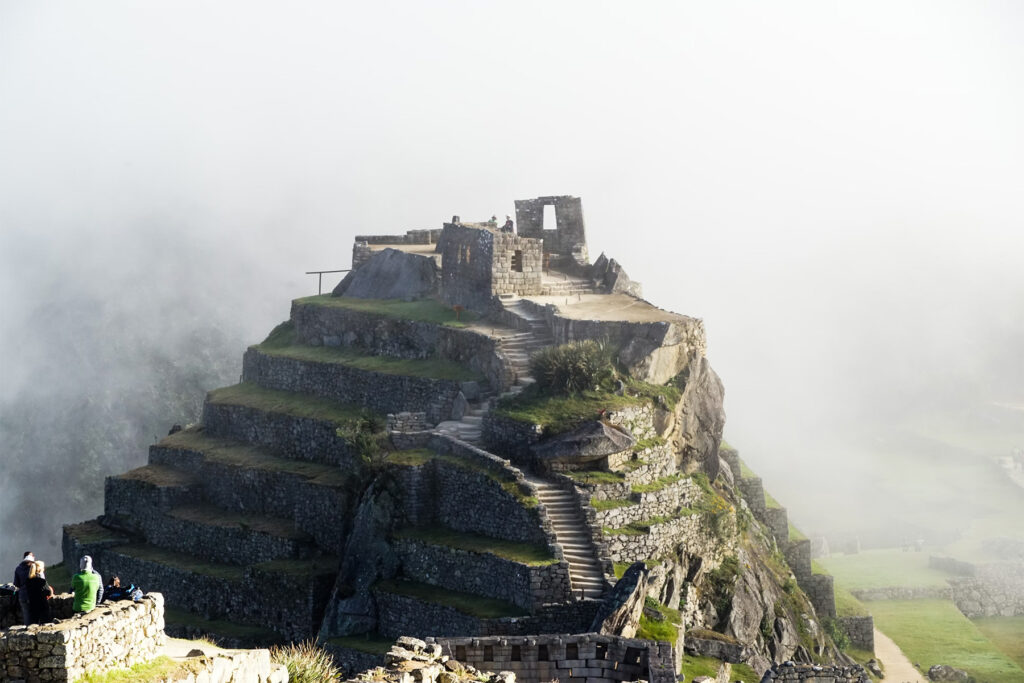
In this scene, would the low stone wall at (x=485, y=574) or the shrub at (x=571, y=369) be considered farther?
the shrub at (x=571, y=369)

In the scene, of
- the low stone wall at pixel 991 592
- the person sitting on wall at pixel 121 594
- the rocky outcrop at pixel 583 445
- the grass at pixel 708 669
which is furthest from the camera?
the low stone wall at pixel 991 592

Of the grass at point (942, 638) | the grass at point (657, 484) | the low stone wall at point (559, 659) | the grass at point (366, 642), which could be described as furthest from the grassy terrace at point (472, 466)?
the grass at point (942, 638)

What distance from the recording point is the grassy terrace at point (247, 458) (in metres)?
59.4

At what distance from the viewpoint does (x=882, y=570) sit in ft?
253

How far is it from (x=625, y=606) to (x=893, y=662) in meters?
18.0

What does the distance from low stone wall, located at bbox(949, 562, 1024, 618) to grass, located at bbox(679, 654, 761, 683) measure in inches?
954

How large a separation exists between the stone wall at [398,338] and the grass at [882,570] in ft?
67.1

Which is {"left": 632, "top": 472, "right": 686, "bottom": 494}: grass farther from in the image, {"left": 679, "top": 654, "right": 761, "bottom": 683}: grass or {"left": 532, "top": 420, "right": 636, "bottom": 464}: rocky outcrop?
{"left": 679, "top": 654, "right": 761, "bottom": 683}: grass

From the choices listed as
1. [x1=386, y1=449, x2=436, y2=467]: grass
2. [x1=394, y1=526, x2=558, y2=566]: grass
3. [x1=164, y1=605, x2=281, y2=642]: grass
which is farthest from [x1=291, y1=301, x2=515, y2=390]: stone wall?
[x1=164, y1=605, x2=281, y2=642]: grass

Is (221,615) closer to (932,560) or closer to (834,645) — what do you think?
(834,645)

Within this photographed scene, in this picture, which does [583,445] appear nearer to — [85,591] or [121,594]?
[121,594]

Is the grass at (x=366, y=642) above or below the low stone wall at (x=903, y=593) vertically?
above

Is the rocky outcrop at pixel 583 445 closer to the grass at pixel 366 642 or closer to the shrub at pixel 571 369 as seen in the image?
the shrub at pixel 571 369

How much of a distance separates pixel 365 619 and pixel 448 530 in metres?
3.29
